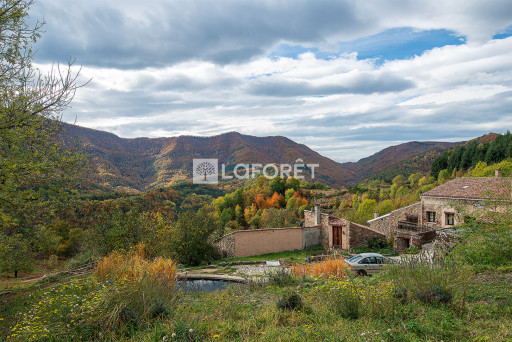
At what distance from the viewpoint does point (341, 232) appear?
2273cm

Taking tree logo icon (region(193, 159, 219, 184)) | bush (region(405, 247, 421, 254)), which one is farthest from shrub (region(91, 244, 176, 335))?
tree logo icon (region(193, 159, 219, 184))

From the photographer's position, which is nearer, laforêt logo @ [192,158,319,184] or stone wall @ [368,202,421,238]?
stone wall @ [368,202,421,238]

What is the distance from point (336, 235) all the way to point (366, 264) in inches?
423

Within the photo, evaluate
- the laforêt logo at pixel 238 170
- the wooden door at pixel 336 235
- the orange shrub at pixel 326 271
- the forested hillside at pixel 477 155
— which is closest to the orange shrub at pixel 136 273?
the orange shrub at pixel 326 271

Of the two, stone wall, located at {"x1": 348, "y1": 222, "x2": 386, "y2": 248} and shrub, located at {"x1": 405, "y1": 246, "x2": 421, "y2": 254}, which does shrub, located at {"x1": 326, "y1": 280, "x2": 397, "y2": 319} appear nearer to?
shrub, located at {"x1": 405, "y1": 246, "x2": 421, "y2": 254}

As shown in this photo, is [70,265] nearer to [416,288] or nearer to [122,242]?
[122,242]

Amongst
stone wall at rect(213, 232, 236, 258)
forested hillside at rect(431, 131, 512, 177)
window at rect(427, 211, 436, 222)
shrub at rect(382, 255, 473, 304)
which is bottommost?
stone wall at rect(213, 232, 236, 258)

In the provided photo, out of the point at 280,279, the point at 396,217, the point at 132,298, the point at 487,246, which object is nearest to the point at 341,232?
the point at 396,217

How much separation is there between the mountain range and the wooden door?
61114 mm

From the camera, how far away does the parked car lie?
40.7 ft

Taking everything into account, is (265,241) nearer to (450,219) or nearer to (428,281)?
(450,219)

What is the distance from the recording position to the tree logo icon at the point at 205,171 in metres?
93.0

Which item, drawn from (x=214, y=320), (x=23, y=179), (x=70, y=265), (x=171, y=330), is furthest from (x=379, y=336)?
(x=70, y=265)

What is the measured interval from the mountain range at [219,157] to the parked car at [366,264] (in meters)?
69.2
